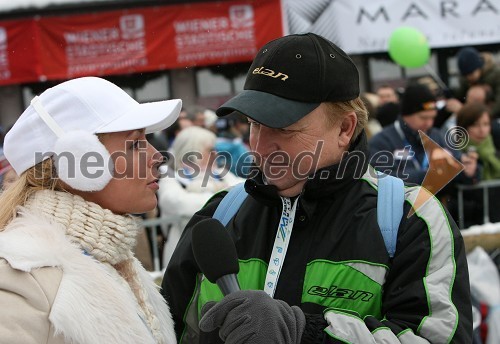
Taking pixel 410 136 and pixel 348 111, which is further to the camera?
pixel 410 136

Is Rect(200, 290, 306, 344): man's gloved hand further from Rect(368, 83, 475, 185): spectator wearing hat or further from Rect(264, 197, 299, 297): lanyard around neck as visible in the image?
Rect(368, 83, 475, 185): spectator wearing hat

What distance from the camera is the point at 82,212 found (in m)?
1.85

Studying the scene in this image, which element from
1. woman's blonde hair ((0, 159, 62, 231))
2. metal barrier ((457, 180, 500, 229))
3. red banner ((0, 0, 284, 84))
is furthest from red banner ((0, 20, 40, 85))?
woman's blonde hair ((0, 159, 62, 231))

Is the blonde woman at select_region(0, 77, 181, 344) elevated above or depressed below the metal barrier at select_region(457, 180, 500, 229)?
above

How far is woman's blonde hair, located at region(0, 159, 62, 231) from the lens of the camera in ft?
6.06

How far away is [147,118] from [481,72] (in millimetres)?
5234

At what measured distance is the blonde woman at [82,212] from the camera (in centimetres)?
163

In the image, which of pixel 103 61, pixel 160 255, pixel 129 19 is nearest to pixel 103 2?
pixel 129 19

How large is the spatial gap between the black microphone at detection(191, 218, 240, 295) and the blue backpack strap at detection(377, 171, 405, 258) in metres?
0.46

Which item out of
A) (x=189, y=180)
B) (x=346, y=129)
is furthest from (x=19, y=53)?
(x=346, y=129)

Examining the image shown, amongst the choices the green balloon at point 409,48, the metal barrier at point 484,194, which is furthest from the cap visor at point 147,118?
the green balloon at point 409,48

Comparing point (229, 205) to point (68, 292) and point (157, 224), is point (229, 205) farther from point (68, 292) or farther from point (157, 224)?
point (157, 224)

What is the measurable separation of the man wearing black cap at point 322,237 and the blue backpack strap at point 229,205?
3 centimetres

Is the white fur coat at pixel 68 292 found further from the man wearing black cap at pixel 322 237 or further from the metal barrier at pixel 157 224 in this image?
the metal barrier at pixel 157 224
